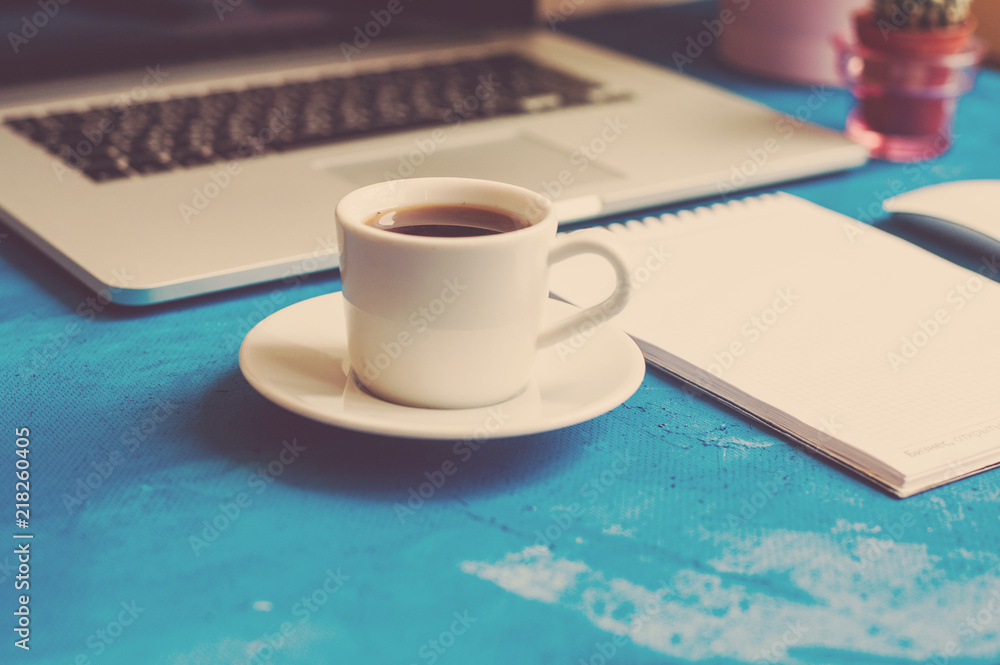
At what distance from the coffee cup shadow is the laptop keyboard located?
34 cm

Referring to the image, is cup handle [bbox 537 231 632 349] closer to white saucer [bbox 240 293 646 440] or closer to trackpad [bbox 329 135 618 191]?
white saucer [bbox 240 293 646 440]

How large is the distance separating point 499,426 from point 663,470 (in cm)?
9

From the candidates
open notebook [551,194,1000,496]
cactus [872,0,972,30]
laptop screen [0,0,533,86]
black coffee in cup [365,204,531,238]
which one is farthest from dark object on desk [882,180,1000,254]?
laptop screen [0,0,533,86]

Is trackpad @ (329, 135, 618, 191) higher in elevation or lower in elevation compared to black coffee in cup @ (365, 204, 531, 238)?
lower

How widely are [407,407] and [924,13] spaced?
643 millimetres

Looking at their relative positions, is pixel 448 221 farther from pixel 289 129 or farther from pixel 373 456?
pixel 289 129

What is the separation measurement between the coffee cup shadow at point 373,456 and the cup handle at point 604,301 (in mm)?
52

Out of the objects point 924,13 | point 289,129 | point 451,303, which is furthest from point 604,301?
point 924,13

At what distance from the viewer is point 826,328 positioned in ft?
1.97

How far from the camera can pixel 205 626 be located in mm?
383

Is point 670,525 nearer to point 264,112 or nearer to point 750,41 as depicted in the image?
point 264,112

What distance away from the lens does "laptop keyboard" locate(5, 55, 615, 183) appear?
80cm

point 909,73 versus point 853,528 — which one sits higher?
point 909,73

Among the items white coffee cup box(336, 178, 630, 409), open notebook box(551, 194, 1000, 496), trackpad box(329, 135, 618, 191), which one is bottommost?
open notebook box(551, 194, 1000, 496)
